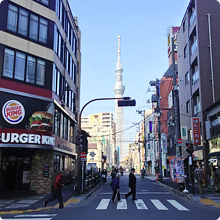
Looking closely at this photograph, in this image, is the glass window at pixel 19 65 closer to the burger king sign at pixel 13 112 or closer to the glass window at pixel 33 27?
the glass window at pixel 33 27

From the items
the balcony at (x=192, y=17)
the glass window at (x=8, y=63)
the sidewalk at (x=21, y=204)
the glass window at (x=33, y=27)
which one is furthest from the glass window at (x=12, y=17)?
the balcony at (x=192, y=17)

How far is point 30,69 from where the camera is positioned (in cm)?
2014

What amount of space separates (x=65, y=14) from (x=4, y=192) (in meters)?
16.8

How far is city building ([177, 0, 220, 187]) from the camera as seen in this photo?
24.3 m

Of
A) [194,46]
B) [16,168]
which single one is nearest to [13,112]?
[16,168]

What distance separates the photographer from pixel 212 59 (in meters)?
26.3

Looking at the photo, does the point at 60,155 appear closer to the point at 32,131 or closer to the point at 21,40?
the point at 32,131

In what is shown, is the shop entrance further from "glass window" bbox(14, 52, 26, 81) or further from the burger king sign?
"glass window" bbox(14, 52, 26, 81)

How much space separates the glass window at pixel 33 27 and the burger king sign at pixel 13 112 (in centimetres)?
519

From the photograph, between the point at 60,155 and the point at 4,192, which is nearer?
the point at 4,192

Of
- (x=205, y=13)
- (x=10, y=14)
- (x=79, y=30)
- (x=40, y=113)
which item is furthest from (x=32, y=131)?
(x=79, y=30)

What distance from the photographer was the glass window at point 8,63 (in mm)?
18656

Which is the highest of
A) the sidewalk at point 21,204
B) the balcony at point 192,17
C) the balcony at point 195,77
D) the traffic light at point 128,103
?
the balcony at point 192,17

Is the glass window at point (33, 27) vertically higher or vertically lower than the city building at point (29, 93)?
higher
